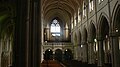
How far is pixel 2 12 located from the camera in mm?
19312

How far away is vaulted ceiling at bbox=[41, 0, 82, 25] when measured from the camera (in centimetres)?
3944

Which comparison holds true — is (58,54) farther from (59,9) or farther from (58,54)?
(59,9)

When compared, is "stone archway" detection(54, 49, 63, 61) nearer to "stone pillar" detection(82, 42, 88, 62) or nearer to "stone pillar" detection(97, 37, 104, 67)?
"stone pillar" detection(82, 42, 88, 62)

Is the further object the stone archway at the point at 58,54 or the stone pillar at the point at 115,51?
the stone archway at the point at 58,54

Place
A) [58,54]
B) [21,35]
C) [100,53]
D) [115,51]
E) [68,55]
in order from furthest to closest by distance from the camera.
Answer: [58,54]
[68,55]
[100,53]
[115,51]
[21,35]

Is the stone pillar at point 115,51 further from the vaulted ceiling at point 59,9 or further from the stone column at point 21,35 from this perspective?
the vaulted ceiling at point 59,9

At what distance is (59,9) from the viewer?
46.8 meters

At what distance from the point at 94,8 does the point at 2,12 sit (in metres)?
11.8

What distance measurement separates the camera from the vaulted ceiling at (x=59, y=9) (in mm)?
39438

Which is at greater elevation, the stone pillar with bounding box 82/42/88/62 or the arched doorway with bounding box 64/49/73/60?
the stone pillar with bounding box 82/42/88/62

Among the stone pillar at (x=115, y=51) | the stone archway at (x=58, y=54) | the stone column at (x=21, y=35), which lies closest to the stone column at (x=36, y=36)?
the stone column at (x=21, y=35)

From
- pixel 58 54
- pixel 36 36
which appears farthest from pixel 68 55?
pixel 36 36

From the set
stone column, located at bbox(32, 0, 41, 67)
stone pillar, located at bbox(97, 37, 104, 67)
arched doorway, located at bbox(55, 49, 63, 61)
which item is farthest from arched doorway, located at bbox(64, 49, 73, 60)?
stone column, located at bbox(32, 0, 41, 67)

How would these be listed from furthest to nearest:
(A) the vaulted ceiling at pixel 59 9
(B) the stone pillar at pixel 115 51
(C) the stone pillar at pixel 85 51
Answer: (A) the vaulted ceiling at pixel 59 9 < (C) the stone pillar at pixel 85 51 < (B) the stone pillar at pixel 115 51
